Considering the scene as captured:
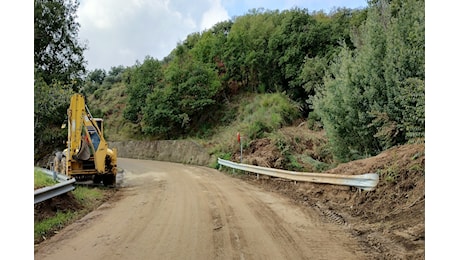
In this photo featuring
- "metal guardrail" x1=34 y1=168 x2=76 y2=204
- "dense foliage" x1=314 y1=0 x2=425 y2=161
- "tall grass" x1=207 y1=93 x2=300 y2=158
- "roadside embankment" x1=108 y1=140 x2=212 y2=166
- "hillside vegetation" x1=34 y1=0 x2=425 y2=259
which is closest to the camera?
"metal guardrail" x1=34 y1=168 x2=76 y2=204

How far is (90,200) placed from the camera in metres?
9.74

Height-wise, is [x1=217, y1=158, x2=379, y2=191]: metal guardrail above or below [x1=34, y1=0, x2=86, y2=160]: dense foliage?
below

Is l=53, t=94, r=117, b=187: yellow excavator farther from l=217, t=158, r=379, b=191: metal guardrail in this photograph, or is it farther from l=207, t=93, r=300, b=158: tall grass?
l=207, t=93, r=300, b=158: tall grass

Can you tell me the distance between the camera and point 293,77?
30328 mm

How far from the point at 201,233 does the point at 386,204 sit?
379cm

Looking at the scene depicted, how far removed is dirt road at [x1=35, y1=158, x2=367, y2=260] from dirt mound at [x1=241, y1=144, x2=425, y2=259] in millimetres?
437

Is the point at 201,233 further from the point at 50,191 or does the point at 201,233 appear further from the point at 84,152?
the point at 84,152

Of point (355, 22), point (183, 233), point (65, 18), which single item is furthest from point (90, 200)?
point (355, 22)

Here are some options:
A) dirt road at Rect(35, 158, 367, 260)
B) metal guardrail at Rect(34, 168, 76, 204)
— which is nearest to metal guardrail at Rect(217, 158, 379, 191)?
dirt road at Rect(35, 158, 367, 260)

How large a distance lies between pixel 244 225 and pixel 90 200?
5160mm

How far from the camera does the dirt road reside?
198 inches

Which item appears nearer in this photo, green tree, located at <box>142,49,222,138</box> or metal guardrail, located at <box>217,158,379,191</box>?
metal guardrail, located at <box>217,158,379,191</box>

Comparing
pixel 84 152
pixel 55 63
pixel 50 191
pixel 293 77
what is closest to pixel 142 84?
pixel 293 77

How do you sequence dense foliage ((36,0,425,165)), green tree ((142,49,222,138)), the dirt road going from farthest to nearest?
green tree ((142,49,222,138)), dense foliage ((36,0,425,165)), the dirt road
